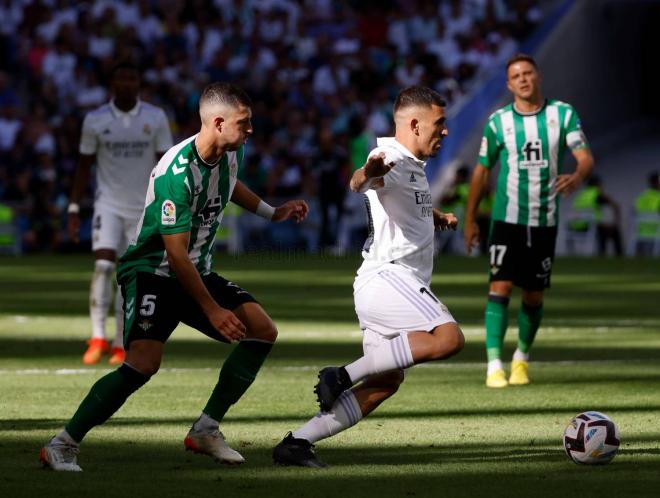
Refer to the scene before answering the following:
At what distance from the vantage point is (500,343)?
11.1 m

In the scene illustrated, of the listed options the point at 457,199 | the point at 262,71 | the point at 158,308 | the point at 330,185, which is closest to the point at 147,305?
the point at 158,308

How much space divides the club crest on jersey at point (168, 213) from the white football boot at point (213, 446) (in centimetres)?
112

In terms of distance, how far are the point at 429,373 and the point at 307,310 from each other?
5.96 metres

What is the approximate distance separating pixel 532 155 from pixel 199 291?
4687 mm

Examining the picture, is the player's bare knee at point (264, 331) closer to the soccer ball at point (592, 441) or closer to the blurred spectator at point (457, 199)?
the soccer ball at point (592, 441)

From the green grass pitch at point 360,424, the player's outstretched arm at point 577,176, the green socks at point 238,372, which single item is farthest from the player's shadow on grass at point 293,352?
the green socks at point 238,372

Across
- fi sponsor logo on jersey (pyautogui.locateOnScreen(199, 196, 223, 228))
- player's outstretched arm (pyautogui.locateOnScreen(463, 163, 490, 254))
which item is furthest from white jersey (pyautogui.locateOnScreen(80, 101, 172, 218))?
fi sponsor logo on jersey (pyautogui.locateOnScreen(199, 196, 223, 228))

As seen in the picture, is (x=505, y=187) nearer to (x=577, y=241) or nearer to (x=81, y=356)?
(x=81, y=356)

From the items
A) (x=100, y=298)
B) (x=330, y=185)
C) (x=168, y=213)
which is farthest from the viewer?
(x=330, y=185)

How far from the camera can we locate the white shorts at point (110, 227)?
1230cm

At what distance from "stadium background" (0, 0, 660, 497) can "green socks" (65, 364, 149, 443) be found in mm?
245

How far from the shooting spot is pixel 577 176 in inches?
415

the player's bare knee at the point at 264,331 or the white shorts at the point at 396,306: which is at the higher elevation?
the white shorts at the point at 396,306

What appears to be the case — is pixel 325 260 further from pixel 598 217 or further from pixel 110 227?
pixel 110 227
